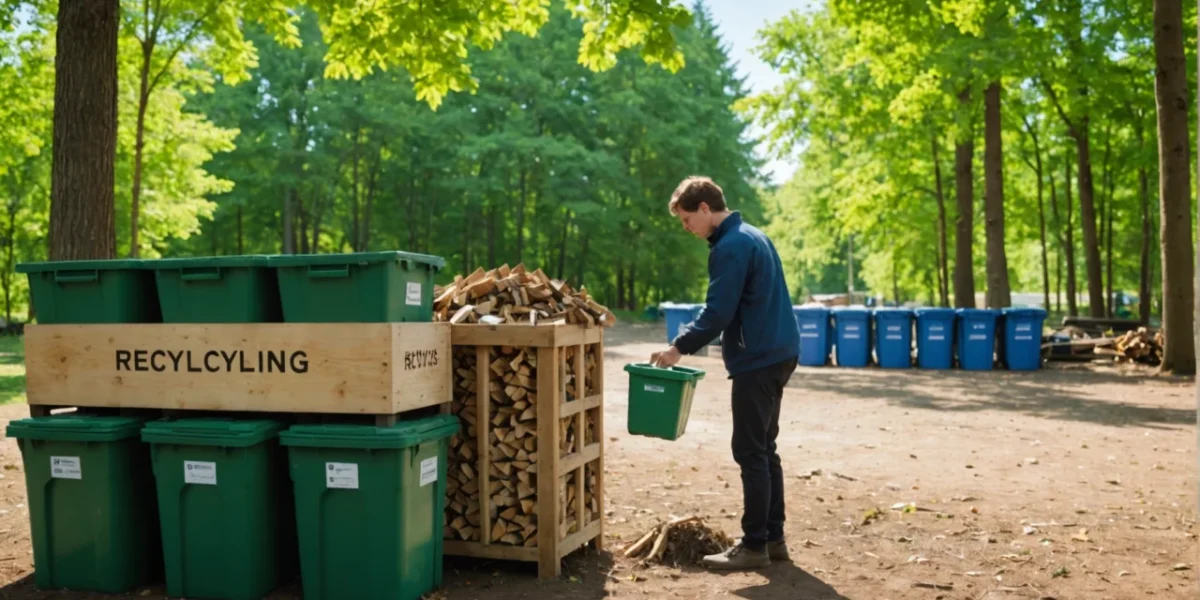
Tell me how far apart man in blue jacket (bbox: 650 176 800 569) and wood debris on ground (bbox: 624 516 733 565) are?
0.19 m

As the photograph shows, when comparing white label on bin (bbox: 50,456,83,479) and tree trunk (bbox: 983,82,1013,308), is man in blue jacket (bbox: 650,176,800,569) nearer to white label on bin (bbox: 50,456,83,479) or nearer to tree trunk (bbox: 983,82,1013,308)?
white label on bin (bbox: 50,456,83,479)

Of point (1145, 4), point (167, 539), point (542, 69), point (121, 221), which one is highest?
point (542, 69)

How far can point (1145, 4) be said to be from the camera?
19.6 metres

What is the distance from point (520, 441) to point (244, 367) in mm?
1432

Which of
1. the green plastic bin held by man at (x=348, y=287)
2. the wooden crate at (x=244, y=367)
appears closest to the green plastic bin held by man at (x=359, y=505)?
the wooden crate at (x=244, y=367)

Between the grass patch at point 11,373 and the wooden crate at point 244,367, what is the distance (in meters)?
6.98

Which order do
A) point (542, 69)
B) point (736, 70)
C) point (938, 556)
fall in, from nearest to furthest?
point (938, 556) → point (542, 69) → point (736, 70)

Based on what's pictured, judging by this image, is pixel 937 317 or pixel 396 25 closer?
pixel 396 25

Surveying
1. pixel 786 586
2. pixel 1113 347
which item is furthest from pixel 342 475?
pixel 1113 347

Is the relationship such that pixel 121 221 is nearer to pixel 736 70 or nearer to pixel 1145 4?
pixel 1145 4

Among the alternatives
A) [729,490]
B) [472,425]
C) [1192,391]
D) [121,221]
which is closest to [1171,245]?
[1192,391]

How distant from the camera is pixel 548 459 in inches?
204

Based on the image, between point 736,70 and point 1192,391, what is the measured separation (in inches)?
1585

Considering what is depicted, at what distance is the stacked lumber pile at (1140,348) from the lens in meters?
18.3
